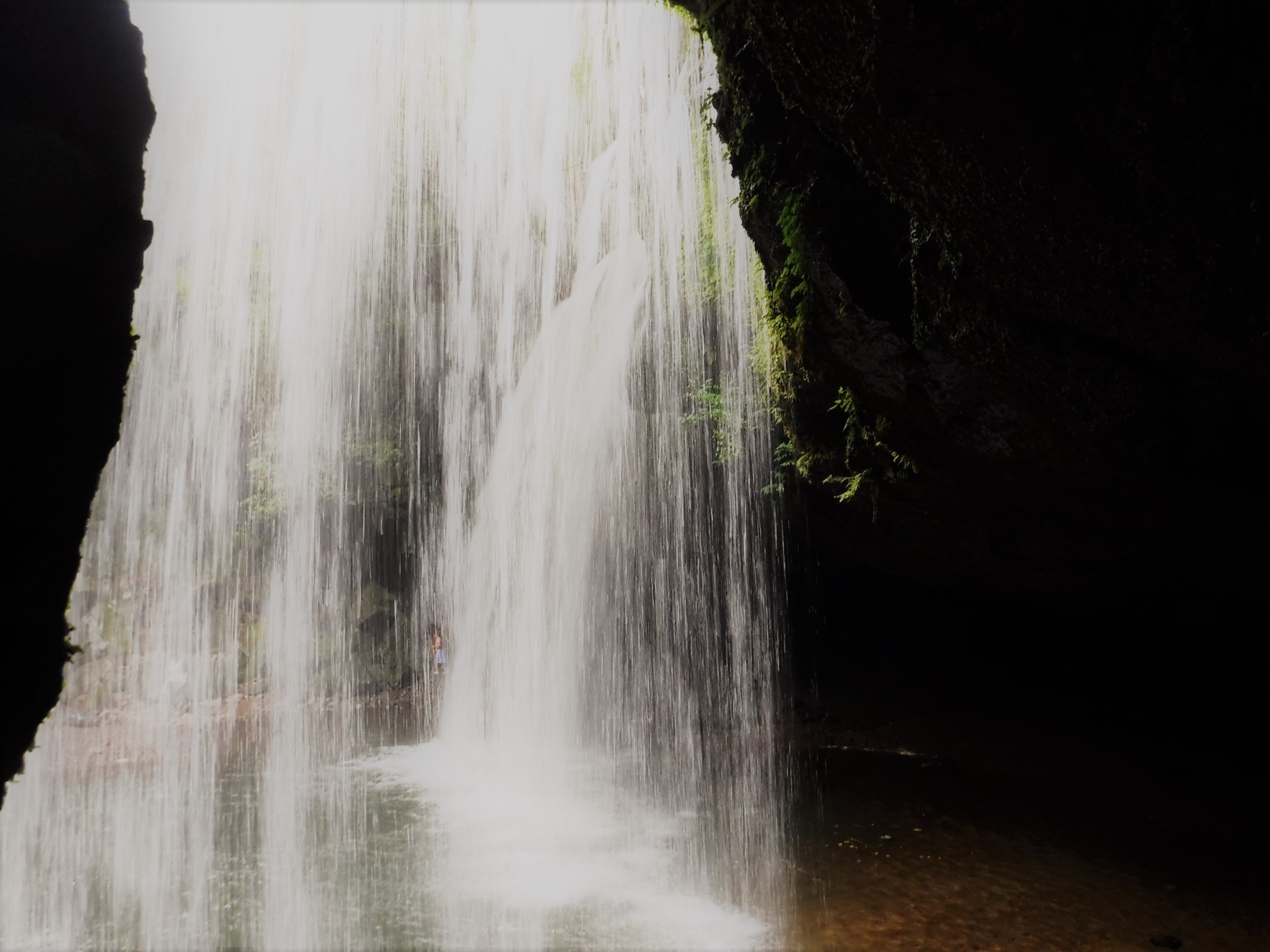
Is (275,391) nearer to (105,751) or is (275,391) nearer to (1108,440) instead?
(105,751)

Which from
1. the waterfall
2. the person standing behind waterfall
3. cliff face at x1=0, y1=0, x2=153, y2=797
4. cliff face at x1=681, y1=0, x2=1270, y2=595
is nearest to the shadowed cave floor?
the waterfall

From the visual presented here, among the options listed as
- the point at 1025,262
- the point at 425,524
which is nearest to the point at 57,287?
the point at 1025,262

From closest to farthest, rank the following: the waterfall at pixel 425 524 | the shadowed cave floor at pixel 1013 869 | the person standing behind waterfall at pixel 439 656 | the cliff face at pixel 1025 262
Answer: the cliff face at pixel 1025 262
the shadowed cave floor at pixel 1013 869
the waterfall at pixel 425 524
the person standing behind waterfall at pixel 439 656

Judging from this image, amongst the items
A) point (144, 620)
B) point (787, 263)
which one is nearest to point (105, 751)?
point (144, 620)

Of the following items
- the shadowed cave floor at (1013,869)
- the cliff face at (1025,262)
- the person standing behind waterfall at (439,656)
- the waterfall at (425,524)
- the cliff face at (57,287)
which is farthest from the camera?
the person standing behind waterfall at (439,656)

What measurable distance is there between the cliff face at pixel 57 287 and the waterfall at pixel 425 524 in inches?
144

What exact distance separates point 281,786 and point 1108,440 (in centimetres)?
1106

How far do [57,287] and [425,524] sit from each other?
13.2 metres

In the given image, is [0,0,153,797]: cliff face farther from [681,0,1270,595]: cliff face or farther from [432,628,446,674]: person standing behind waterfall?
[432,628,446,674]: person standing behind waterfall

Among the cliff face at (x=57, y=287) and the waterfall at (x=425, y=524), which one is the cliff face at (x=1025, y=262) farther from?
the cliff face at (x=57, y=287)

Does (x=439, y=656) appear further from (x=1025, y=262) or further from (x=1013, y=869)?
(x=1025, y=262)

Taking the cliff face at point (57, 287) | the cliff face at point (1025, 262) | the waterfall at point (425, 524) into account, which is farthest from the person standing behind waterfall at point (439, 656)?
the cliff face at point (57, 287)

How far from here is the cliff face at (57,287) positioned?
309cm

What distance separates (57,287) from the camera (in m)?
3.26
